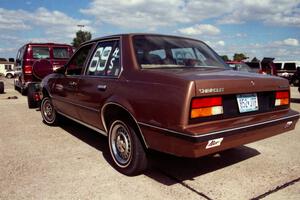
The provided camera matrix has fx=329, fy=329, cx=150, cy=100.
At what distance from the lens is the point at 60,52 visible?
1155cm

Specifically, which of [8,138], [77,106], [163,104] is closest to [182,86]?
[163,104]

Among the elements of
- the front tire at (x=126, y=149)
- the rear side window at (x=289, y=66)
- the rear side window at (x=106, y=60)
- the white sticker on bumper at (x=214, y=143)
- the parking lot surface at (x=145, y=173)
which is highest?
the rear side window at (x=289, y=66)

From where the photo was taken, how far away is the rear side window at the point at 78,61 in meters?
4.82

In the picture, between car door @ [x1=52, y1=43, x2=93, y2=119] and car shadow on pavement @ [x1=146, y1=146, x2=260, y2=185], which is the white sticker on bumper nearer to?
car shadow on pavement @ [x1=146, y1=146, x2=260, y2=185]

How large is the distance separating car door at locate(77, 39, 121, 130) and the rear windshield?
23.9ft

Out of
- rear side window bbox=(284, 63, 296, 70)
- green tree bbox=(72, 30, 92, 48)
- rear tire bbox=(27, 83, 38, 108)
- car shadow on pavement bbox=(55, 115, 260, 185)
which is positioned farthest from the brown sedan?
green tree bbox=(72, 30, 92, 48)

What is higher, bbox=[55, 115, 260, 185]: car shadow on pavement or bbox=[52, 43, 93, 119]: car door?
bbox=[52, 43, 93, 119]: car door

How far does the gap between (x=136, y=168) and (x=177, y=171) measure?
54 cm

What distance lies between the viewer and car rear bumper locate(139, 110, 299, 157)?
9.53 feet

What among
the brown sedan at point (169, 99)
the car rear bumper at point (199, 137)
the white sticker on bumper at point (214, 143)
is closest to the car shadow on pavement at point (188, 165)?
the brown sedan at point (169, 99)

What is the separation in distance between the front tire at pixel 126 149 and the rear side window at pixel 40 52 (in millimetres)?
8122

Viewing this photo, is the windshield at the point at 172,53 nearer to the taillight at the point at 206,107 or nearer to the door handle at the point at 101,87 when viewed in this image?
the door handle at the point at 101,87

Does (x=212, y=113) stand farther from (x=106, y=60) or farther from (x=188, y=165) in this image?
(x=106, y=60)

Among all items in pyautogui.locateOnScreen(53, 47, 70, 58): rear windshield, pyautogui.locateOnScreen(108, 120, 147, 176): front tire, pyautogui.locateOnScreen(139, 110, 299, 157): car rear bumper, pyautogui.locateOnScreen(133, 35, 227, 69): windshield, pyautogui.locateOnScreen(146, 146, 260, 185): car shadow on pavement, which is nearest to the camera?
pyautogui.locateOnScreen(139, 110, 299, 157): car rear bumper
